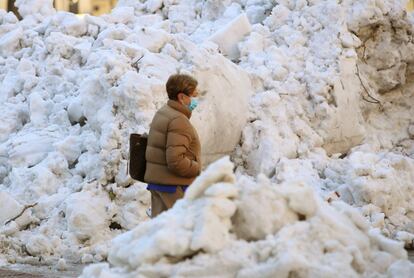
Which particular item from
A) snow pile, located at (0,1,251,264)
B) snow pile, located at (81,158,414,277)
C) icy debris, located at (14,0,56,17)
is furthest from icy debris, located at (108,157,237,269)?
icy debris, located at (14,0,56,17)

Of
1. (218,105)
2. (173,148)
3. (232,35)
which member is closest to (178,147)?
(173,148)

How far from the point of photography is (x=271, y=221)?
4859 mm

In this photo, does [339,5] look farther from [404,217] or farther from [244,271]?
[244,271]

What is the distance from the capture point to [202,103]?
9.10 m

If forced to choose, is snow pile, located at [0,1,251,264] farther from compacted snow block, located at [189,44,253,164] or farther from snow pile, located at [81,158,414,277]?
snow pile, located at [81,158,414,277]

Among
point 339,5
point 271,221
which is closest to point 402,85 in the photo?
point 339,5

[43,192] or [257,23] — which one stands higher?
[257,23]

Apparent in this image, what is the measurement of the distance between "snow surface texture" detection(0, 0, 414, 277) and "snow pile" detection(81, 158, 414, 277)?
9.60 feet

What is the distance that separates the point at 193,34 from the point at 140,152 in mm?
4703

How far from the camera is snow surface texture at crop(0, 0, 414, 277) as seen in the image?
8430mm

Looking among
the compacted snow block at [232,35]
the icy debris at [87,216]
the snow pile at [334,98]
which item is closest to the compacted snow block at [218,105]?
the snow pile at [334,98]

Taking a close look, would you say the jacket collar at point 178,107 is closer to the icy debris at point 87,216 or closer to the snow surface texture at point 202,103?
the snow surface texture at point 202,103

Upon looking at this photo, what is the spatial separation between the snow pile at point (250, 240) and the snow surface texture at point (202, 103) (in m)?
2.93

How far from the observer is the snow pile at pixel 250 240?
15.1ft
